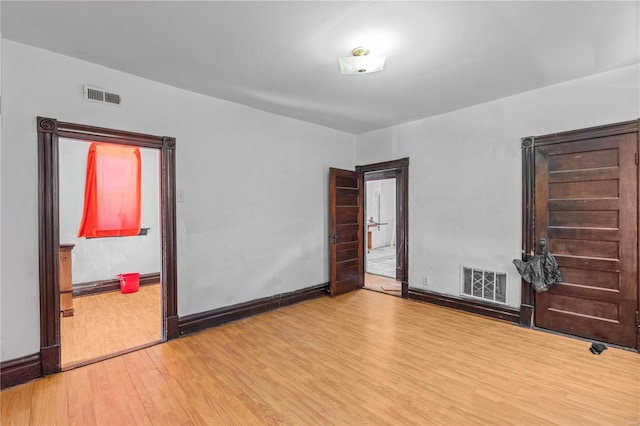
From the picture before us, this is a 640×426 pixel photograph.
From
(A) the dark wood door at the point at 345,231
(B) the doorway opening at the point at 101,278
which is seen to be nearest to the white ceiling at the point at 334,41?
(B) the doorway opening at the point at 101,278

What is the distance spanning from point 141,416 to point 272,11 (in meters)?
2.83

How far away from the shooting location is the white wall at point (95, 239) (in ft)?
15.8

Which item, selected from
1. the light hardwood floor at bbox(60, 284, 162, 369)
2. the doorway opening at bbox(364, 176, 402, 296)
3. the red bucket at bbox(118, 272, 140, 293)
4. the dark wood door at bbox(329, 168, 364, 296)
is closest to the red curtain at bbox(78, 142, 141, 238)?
the red bucket at bbox(118, 272, 140, 293)

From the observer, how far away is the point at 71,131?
2617mm

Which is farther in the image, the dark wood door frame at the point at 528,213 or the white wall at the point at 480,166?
the dark wood door frame at the point at 528,213

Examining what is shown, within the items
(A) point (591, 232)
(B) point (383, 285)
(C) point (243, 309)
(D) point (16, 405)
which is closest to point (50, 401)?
(D) point (16, 405)

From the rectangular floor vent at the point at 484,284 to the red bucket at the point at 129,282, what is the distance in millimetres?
5090

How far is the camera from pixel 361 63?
250cm

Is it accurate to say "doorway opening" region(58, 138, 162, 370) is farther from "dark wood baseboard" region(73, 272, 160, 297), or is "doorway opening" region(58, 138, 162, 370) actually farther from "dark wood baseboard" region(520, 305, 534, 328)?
"dark wood baseboard" region(520, 305, 534, 328)

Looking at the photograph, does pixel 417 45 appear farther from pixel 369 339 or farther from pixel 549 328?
pixel 549 328

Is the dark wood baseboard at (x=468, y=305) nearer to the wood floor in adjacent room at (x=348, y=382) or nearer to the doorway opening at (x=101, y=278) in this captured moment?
the wood floor in adjacent room at (x=348, y=382)

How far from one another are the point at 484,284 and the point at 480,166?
4.89 feet

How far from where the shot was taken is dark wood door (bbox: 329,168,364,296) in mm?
4684

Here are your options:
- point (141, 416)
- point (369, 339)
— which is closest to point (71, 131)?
point (141, 416)
